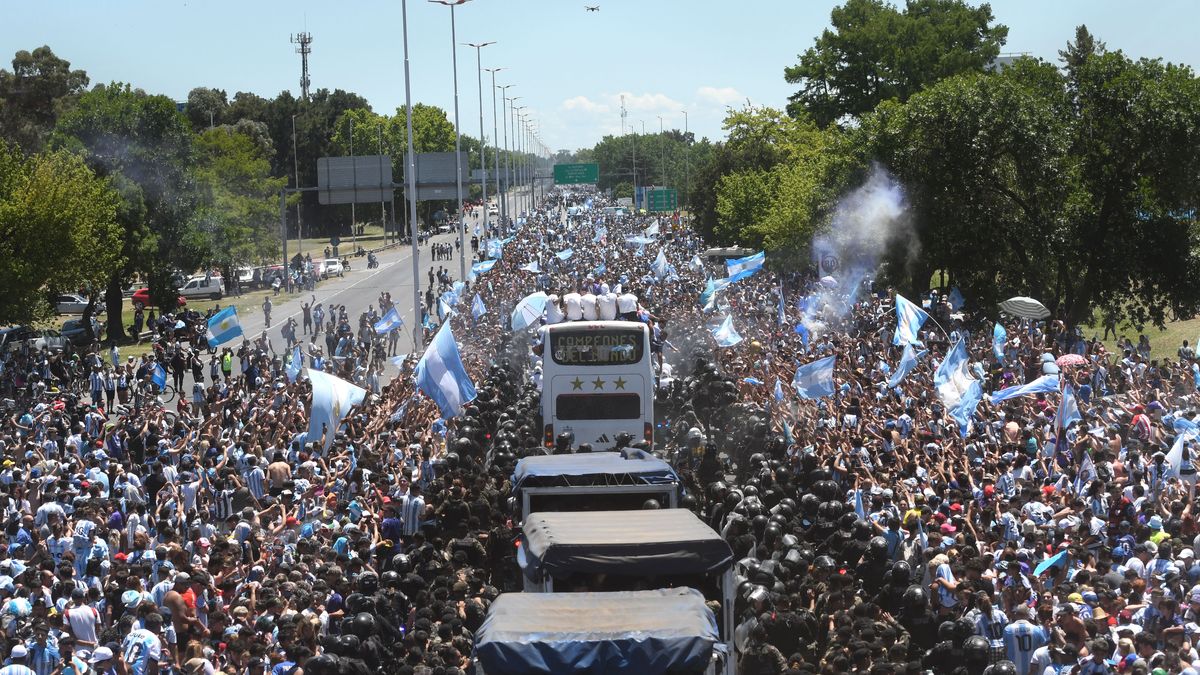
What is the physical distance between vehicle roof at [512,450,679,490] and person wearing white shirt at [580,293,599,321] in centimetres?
750

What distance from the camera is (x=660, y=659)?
840cm

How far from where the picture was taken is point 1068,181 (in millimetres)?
35219

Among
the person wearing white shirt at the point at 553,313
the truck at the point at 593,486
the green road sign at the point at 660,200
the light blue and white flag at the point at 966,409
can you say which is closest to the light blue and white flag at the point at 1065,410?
the light blue and white flag at the point at 966,409

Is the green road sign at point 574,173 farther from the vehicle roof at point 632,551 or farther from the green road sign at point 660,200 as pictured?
the vehicle roof at point 632,551

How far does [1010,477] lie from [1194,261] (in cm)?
2240

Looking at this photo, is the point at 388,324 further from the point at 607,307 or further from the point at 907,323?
the point at 907,323

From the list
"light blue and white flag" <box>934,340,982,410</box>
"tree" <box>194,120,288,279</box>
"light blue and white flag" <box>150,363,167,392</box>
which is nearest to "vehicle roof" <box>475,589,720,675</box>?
"light blue and white flag" <box>934,340,982,410</box>

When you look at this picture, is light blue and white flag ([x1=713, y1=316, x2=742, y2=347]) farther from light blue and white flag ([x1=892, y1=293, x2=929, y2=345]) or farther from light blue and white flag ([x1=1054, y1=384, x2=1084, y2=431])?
light blue and white flag ([x1=1054, y1=384, x2=1084, y2=431])

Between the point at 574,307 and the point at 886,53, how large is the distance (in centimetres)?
5050

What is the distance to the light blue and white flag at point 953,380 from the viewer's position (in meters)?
19.0

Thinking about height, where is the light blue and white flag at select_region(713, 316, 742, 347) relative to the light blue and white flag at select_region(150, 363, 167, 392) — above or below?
above

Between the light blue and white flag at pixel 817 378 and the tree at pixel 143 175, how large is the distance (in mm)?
32191

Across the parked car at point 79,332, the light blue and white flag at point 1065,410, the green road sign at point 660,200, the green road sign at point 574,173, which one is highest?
the green road sign at point 574,173

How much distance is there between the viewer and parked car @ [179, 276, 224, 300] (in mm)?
59688
